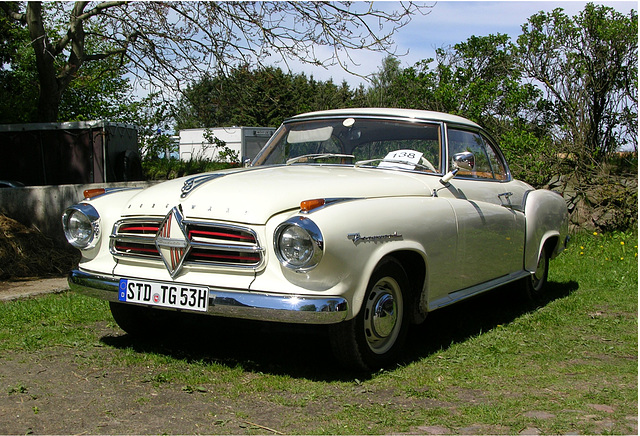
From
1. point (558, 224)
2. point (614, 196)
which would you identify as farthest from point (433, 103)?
point (558, 224)

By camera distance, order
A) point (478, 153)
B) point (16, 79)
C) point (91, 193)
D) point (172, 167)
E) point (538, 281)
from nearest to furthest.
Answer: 1. point (91, 193)
2. point (478, 153)
3. point (538, 281)
4. point (172, 167)
5. point (16, 79)

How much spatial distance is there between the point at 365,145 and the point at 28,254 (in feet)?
14.7

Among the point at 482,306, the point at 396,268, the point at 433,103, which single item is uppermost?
the point at 433,103

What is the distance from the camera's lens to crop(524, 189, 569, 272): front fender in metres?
5.89

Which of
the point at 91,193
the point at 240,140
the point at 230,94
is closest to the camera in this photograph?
the point at 91,193

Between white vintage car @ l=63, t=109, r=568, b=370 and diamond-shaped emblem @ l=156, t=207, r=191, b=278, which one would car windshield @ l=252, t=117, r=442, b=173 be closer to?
white vintage car @ l=63, t=109, r=568, b=370

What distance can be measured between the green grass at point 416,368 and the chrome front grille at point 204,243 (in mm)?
665

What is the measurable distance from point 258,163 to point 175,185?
1.35m

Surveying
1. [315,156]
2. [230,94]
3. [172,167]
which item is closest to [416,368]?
[315,156]

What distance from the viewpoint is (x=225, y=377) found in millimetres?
3865

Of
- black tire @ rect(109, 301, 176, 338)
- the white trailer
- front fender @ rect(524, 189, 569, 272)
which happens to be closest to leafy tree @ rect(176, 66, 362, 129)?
front fender @ rect(524, 189, 569, 272)

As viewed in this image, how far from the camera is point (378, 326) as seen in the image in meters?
4.06

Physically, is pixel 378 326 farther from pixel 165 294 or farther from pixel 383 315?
pixel 165 294

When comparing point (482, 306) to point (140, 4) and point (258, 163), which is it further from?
point (140, 4)
